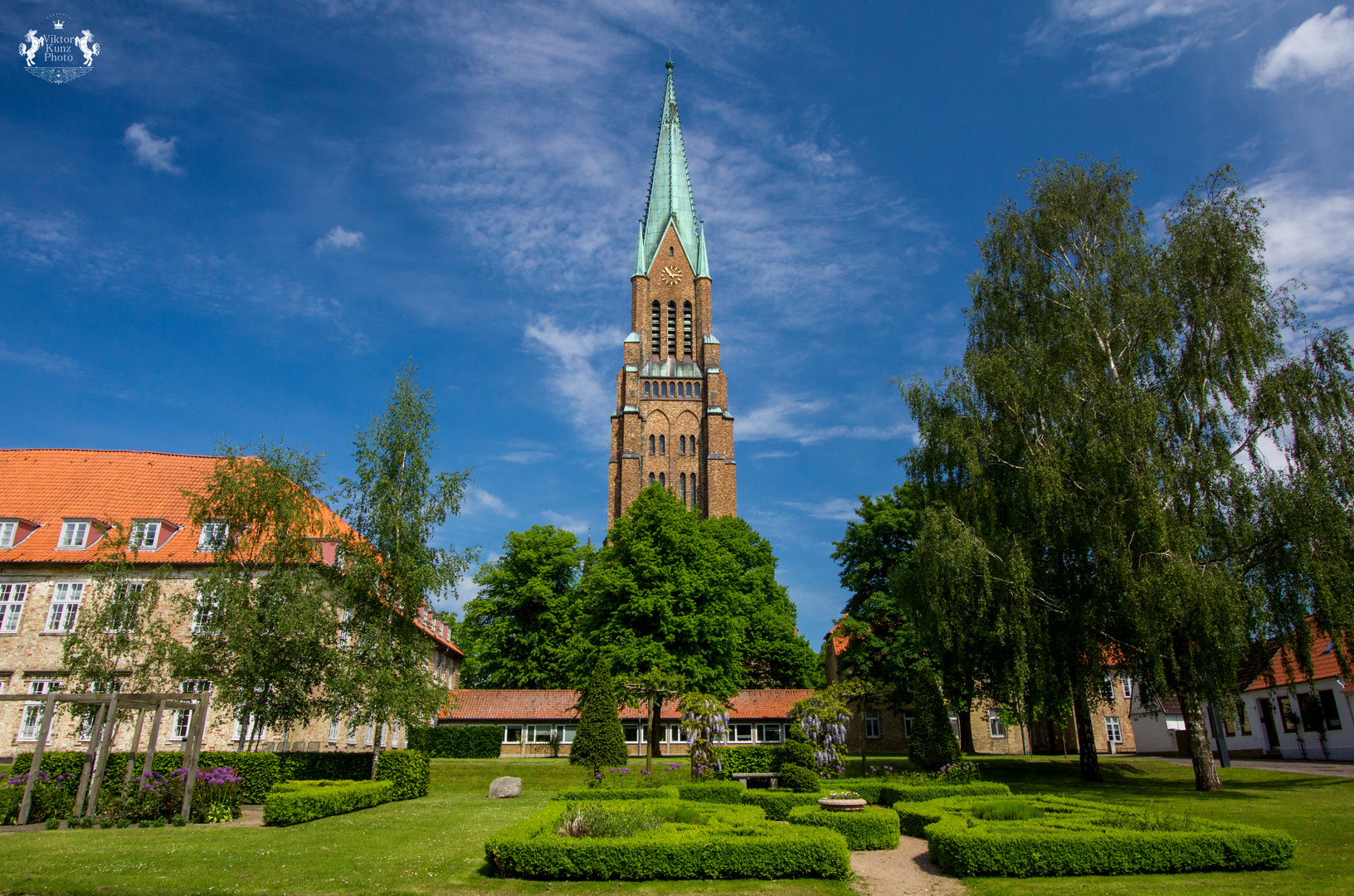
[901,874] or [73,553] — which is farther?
[73,553]

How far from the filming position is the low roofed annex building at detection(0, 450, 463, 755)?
2925cm

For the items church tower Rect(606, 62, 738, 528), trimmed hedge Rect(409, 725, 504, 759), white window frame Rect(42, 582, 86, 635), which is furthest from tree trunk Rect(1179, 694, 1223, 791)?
church tower Rect(606, 62, 738, 528)

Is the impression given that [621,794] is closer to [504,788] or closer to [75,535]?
[504,788]

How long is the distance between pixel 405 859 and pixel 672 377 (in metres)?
58.8

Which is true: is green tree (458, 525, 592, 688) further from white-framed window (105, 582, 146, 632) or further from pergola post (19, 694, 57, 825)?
pergola post (19, 694, 57, 825)

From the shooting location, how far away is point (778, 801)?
17.8 metres

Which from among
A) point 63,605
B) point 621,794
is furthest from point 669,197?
point 621,794

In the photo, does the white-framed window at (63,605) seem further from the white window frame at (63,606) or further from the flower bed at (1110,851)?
the flower bed at (1110,851)

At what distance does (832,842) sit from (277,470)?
2068cm

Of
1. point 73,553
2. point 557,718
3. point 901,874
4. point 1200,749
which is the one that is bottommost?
point 901,874

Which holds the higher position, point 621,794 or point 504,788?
point 621,794

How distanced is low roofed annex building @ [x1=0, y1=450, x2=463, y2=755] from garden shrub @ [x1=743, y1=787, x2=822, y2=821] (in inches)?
483

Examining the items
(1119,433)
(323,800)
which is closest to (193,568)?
(323,800)

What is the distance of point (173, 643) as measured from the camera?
874 inches
